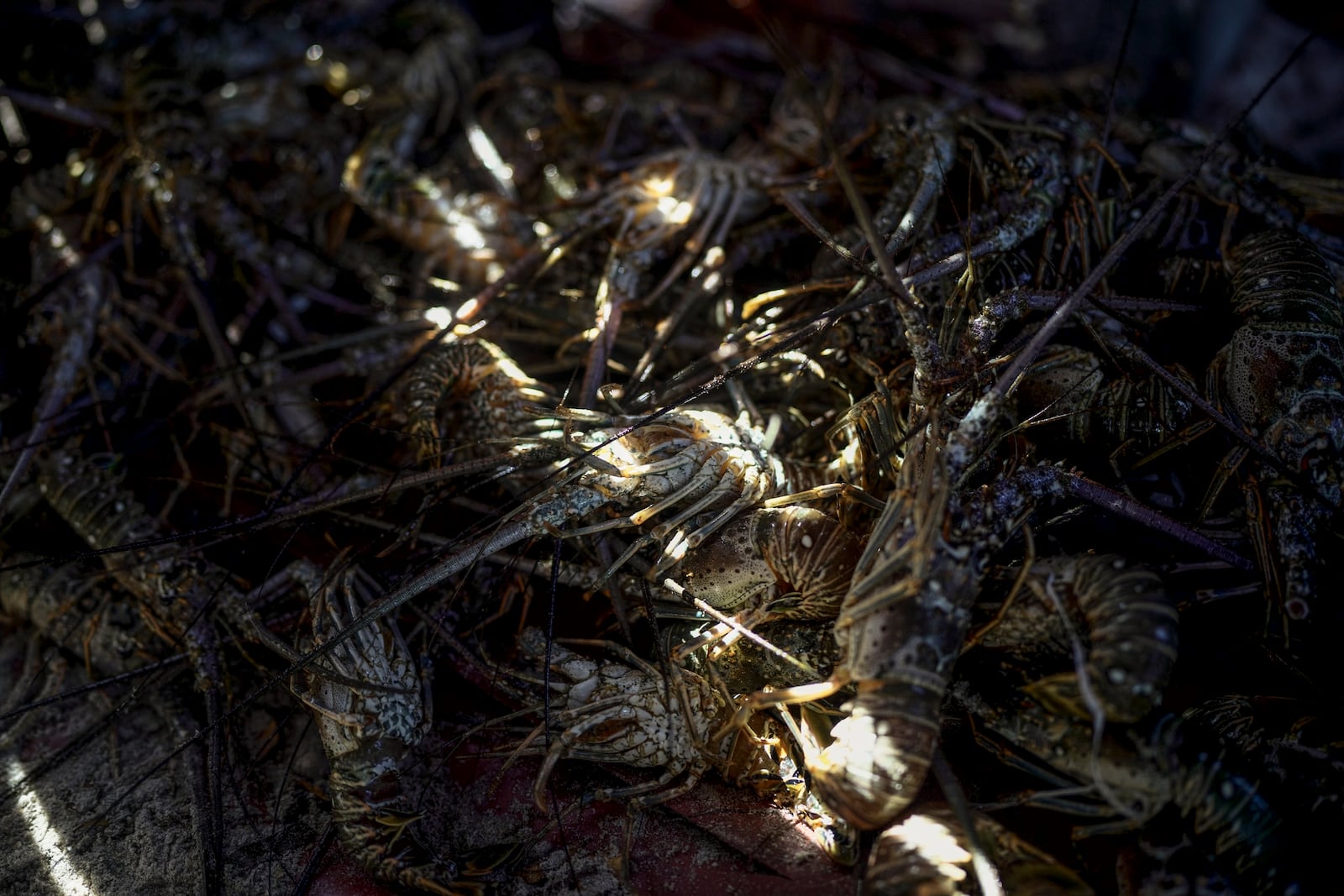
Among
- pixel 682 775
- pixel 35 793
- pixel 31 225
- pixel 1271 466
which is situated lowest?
pixel 35 793

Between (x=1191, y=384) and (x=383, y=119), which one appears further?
(x=383, y=119)

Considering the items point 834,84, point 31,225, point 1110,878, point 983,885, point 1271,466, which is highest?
point 834,84

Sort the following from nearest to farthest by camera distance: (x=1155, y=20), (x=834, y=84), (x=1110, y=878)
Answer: (x=1110, y=878)
(x=834, y=84)
(x=1155, y=20)

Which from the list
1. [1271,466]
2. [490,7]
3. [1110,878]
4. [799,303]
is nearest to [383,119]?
[490,7]

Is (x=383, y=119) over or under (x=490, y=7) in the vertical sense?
under

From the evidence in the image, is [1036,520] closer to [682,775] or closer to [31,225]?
[682,775]

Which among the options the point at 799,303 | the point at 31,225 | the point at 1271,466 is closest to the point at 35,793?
the point at 31,225

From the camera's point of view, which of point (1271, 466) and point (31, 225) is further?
point (31, 225)

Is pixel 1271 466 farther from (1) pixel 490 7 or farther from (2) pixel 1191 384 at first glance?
(1) pixel 490 7

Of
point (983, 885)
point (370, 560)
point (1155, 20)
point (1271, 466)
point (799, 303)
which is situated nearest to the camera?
point (983, 885)
